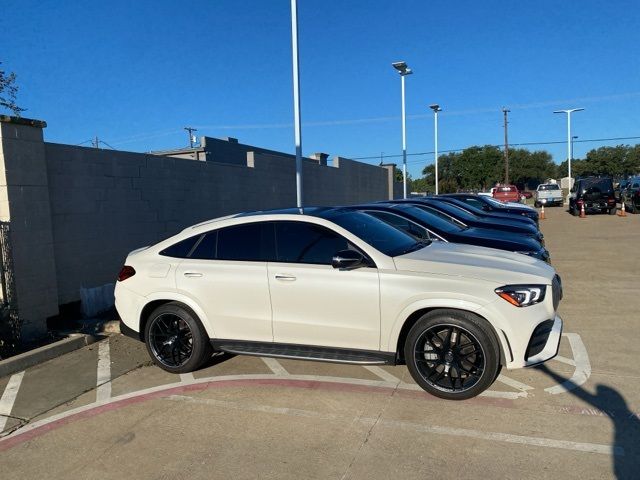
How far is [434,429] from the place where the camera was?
3820 mm

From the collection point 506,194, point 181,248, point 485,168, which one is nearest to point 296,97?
point 181,248

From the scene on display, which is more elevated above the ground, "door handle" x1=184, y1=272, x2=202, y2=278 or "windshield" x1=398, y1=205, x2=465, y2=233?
"windshield" x1=398, y1=205, x2=465, y2=233

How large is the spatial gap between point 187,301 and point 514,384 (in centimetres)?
319

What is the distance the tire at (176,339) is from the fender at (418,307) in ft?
6.23

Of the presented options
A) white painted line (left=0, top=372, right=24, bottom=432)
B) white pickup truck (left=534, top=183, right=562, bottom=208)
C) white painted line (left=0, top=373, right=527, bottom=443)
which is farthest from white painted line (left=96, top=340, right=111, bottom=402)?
white pickup truck (left=534, top=183, right=562, bottom=208)

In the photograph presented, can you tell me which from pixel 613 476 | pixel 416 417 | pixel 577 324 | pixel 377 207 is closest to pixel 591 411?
pixel 613 476

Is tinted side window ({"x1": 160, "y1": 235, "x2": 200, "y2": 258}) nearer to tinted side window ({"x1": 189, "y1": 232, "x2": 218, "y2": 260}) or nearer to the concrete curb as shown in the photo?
tinted side window ({"x1": 189, "y1": 232, "x2": 218, "y2": 260})

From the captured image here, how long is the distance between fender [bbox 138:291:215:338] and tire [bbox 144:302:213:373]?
0.07 meters

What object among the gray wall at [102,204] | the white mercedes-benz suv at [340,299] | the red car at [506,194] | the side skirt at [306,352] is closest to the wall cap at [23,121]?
the gray wall at [102,204]

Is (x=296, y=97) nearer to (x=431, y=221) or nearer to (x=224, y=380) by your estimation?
(x=431, y=221)

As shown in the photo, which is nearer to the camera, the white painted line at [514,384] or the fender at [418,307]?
the fender at [418,307]

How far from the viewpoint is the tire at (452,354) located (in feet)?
13.3

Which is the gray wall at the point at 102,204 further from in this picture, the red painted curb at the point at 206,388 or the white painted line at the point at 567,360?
the white painted line at the point at 567,360

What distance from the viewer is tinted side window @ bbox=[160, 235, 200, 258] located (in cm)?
529
